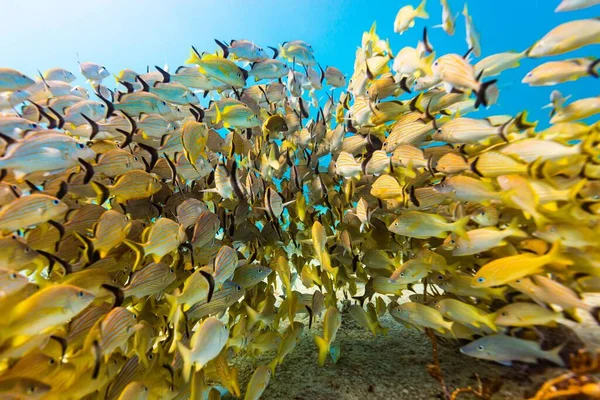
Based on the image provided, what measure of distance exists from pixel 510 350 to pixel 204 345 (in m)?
2.13

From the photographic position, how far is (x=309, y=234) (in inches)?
137

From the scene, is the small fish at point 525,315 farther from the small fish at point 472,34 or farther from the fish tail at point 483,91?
the small fish at point 472,34

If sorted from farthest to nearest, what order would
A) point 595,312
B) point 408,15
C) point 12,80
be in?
1. point 408,15
2. point 12,80
3. point 595,312

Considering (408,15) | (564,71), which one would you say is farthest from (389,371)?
(408,15)

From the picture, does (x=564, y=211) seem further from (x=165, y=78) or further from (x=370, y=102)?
(x=165, y=78)

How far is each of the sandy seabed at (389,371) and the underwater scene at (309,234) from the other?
0.02 meters

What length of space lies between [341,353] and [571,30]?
3396mm

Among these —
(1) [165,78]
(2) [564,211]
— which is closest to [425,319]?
(2) [564,211]

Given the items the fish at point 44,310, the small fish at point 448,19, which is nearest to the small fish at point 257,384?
the fish at point 44,310

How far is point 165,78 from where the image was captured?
10.8ft

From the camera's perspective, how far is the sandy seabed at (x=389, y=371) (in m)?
2.50

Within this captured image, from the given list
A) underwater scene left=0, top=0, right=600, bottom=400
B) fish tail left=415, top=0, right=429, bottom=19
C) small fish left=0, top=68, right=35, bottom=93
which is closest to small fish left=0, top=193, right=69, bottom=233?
underwater scene left=0, top=0, right=600, bottom=400

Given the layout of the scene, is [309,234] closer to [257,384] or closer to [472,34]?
[257,384]

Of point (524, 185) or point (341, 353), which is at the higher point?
point (524, 185)
